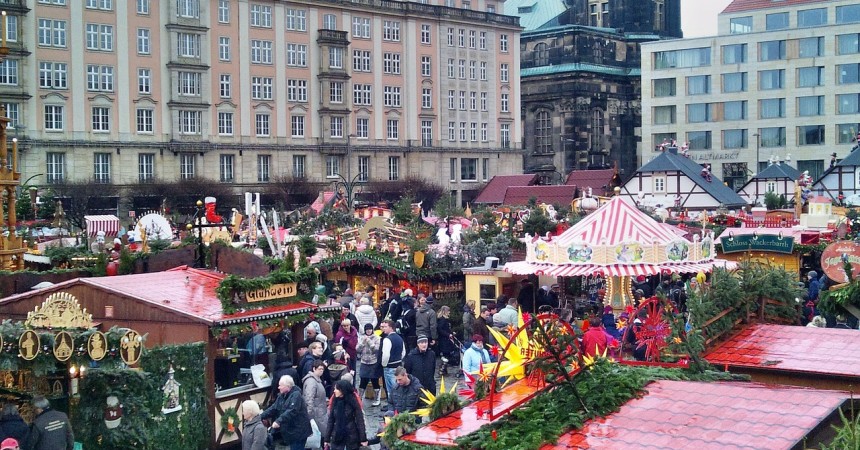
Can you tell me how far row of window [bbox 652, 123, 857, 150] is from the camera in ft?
265

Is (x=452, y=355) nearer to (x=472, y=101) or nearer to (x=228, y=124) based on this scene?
(x=228, y=124)

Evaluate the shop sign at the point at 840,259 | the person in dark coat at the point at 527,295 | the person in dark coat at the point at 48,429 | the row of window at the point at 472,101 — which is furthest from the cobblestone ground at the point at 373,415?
the row of window at the point at 472,101

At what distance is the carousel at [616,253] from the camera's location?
2430 cm

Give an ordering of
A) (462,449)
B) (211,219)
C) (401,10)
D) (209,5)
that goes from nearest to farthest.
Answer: (462,449), (211,219), (209,5), (401,10)

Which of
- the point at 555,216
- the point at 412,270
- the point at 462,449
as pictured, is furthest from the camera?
the point at 555,216

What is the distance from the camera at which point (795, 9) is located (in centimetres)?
8312

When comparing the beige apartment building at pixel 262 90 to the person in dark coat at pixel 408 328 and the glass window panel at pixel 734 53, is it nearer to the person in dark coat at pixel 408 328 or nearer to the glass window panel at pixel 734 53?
the glass window panel at pixel 734 53

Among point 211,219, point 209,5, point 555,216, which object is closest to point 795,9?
point 209,5

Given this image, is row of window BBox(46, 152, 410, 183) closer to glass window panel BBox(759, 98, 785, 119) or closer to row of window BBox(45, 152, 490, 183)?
row of window BBox(45, 152, 490, 183)

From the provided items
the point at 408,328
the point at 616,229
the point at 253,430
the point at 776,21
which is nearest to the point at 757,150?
the point at 776,21

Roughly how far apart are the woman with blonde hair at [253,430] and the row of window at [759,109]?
7509 centimetres

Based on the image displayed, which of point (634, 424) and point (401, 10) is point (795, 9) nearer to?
point (401, 10)

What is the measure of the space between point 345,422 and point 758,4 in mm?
78279

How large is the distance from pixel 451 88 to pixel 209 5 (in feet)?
66.1
